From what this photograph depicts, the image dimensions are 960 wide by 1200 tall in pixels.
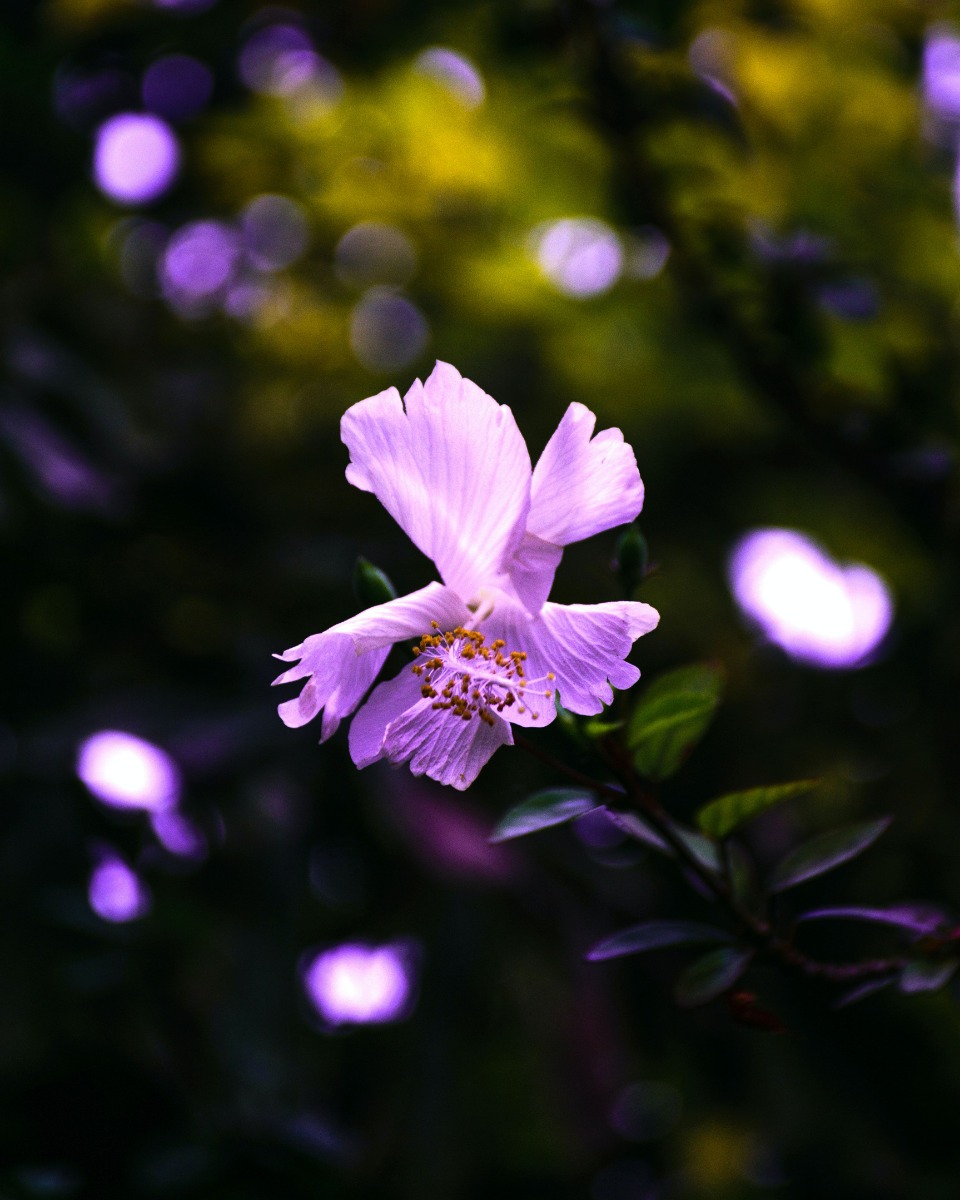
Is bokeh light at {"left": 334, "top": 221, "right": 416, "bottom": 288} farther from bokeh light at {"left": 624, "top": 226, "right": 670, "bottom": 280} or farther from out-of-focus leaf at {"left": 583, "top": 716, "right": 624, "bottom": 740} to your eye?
out-of-focus leaf at {"left": 583, "top": 716, "right": 624, "bottom": 740}

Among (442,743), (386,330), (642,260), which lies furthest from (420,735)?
(386,330)

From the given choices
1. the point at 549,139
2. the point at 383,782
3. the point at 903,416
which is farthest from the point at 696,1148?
the point at 549,139

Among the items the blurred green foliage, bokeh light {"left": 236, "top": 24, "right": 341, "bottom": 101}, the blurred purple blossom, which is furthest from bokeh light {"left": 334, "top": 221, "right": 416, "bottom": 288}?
the blurred purple blossom

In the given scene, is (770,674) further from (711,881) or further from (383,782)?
(711,881)

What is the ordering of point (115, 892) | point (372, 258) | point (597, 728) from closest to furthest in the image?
point (597, 728)
point (115, 892)
point (372, 258)

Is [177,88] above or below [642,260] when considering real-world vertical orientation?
above

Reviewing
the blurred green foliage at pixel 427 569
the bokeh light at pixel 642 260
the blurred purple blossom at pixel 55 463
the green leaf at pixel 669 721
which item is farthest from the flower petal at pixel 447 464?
the bokeh light at pixel 642 260

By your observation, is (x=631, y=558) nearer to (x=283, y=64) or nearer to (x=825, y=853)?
(x=825, y=853)
